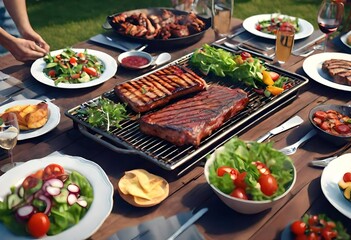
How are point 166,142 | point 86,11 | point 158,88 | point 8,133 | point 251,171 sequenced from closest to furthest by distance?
point 251,171
point 8,133
point 166,142
point 158,88
point 86,11

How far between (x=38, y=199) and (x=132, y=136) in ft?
3.68

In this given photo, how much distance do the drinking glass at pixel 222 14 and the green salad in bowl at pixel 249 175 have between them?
2741 mm

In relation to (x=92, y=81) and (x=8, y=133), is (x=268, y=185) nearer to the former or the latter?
(x=8, y=133)

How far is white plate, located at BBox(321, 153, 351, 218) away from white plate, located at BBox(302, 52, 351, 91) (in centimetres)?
139

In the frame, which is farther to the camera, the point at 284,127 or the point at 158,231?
the point at 284,127

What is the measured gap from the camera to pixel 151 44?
17.2ft

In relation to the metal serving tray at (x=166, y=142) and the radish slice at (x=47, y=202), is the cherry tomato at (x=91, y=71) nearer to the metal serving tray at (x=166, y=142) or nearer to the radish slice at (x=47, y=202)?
the metal serving tray at (x=166, y=142)

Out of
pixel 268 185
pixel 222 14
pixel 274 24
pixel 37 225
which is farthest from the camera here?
pixel 274 24

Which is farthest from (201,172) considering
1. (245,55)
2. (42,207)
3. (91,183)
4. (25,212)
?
(245,55)

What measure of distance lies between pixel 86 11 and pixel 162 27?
21.1 ft

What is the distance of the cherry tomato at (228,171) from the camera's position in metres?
2.82

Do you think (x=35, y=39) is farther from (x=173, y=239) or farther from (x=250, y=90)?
(x=173, y=239)

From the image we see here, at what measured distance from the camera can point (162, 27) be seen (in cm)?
543

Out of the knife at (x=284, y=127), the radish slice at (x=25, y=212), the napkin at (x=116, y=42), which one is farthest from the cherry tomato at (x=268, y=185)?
the napkin at (x=116, y=42)
